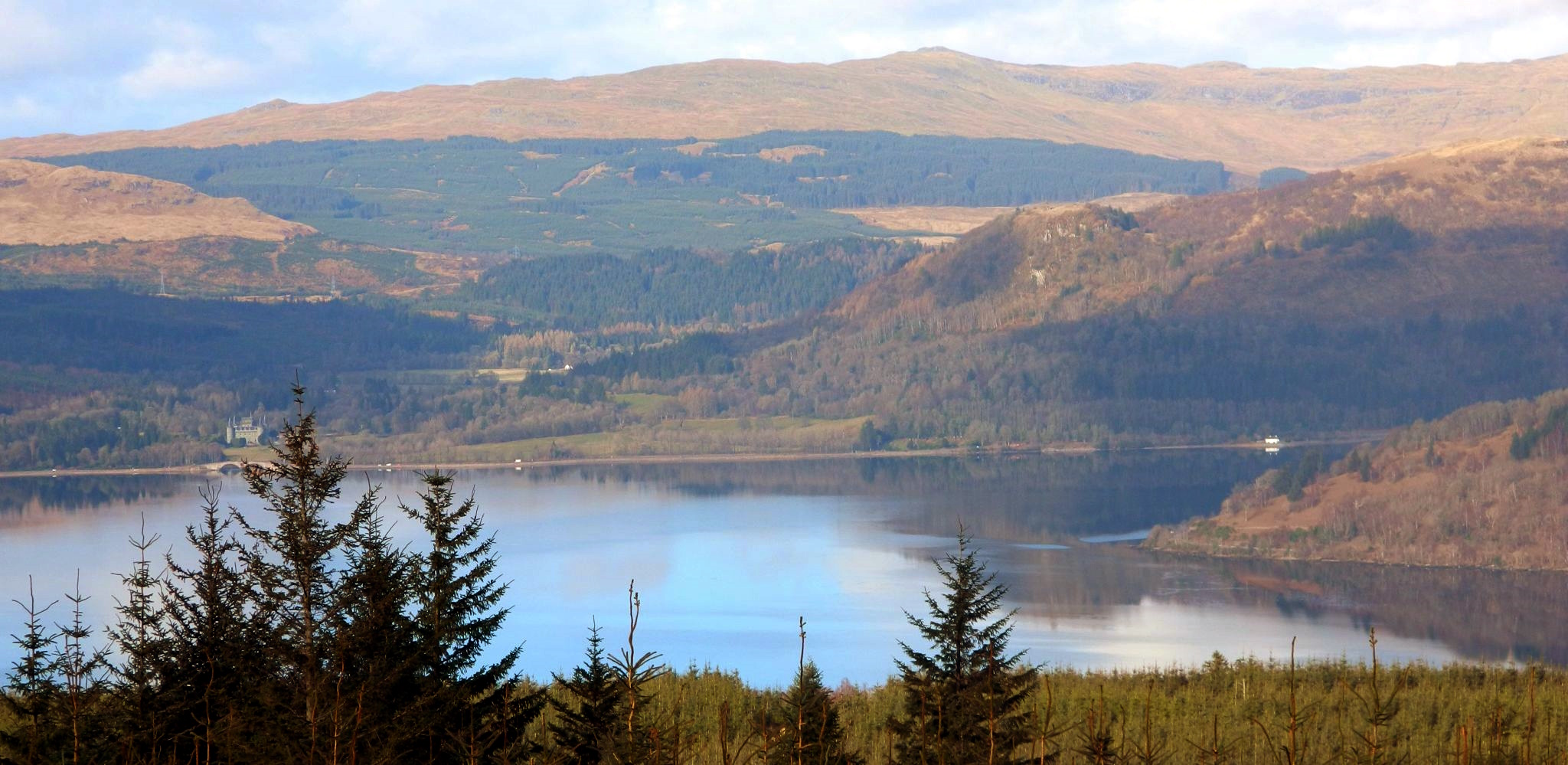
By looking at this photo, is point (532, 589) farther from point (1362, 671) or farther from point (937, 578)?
point (1362, 671)

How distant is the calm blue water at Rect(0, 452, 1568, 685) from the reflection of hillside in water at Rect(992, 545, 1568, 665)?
0.29m

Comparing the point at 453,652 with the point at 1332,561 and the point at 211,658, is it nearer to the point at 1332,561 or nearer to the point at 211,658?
the point at 211,658

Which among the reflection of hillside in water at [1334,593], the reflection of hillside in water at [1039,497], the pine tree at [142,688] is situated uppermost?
the pine tree at [142,688]

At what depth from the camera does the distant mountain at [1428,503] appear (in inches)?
5079

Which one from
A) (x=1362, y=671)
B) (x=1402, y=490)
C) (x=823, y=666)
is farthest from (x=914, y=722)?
(x=1402, y=490)

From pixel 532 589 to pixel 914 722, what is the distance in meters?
98.1

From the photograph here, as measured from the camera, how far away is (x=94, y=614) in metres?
93.2

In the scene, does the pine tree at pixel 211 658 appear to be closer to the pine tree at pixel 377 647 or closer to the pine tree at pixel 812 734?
the pine tree at pixel 377 647

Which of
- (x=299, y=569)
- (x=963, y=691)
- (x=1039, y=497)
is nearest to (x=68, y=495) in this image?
(x=1039, y=497)

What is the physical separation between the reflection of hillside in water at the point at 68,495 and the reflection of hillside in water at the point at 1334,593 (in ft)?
259

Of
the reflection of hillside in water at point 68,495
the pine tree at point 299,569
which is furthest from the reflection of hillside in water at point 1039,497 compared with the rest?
the pine tree at point 299,569

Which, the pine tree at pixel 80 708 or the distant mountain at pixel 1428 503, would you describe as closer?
the pine tree at pixel 80 708

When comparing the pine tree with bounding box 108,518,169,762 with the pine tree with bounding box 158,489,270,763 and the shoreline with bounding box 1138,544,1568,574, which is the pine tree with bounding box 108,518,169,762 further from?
the shoreline with bounding box 1138,544,1568,574

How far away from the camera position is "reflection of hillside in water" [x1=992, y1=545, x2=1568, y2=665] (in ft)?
332
